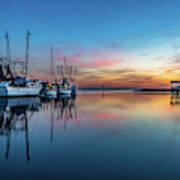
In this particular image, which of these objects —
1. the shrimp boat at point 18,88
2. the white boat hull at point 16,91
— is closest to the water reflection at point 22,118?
the shrimp boat at point 18,88

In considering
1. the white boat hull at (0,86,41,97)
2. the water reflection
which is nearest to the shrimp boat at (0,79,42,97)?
the white boat hull at (0,86,41,97)

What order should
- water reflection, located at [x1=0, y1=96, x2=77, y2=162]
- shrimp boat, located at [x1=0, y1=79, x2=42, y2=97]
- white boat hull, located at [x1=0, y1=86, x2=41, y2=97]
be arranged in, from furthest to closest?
white boat hull, located at [x1=0, y1=86, x2=41, y2=97] < shrimp boat, located at [x1=0, y1=79, x2=42, y2=97] < water reflection, located at [x1=0, y1=96, x2=77, y2=162]

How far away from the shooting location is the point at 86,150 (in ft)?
24.3

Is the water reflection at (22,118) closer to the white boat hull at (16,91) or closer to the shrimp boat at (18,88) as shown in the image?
the shrimp boat at (18,88)

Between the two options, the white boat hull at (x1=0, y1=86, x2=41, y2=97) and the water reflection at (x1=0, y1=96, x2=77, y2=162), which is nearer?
the water reflection at (x1=0, y1=96, x2=77, y2=162)

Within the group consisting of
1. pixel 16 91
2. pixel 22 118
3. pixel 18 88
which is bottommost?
pixel 22 118

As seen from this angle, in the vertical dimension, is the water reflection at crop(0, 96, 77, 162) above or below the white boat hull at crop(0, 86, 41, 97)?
below

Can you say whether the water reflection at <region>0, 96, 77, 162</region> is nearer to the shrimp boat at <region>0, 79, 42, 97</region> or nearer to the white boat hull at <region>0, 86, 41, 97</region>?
the shrimp boat at <region>0, 79, 42, 97</region>

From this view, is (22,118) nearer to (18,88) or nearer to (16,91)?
(16,91)

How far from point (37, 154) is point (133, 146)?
421cm

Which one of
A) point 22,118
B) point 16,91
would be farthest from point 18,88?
point 22,118

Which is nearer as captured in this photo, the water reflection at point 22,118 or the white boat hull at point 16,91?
the water reflection at point 22,118

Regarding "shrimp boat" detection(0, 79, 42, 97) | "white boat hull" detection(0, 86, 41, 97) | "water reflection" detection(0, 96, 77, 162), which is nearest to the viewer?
"water reflection" detection(0, 96, 77, 162)

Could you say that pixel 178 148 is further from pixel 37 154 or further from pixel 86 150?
pixel 37 154
